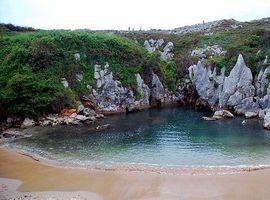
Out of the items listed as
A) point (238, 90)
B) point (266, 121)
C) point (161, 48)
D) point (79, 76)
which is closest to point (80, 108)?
point (79, 76)

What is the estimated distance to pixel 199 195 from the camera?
33812mm

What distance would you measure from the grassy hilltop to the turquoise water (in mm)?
7439

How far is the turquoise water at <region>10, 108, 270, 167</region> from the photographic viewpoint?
44.3m

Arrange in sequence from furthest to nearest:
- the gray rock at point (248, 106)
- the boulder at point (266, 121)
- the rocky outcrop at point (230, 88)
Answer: the rocky outcrop at point (230, 88), the gray rock at point (248, 106), the boulder at point (266, 121)

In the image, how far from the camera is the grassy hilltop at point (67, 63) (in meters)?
64.8

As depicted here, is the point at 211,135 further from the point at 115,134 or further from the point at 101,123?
the point at 101,123

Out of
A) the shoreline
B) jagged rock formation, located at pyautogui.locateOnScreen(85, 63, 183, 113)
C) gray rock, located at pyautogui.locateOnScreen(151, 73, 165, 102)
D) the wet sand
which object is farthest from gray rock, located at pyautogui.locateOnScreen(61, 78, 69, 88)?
the wet sand

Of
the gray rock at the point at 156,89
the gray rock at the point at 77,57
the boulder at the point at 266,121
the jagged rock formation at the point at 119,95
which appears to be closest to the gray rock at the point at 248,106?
the boulder at the point at 266,121

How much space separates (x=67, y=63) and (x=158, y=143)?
98.9 feet

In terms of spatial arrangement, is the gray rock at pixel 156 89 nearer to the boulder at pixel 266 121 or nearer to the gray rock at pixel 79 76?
the gray rock at pixel 79 76

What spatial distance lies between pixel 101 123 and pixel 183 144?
1753 cm

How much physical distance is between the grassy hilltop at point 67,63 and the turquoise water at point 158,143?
7.44 m

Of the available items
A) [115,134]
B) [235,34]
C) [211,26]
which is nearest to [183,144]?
[115,134]

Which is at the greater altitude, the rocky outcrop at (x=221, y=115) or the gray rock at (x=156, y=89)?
the gray rock at (x=156, y=89)
